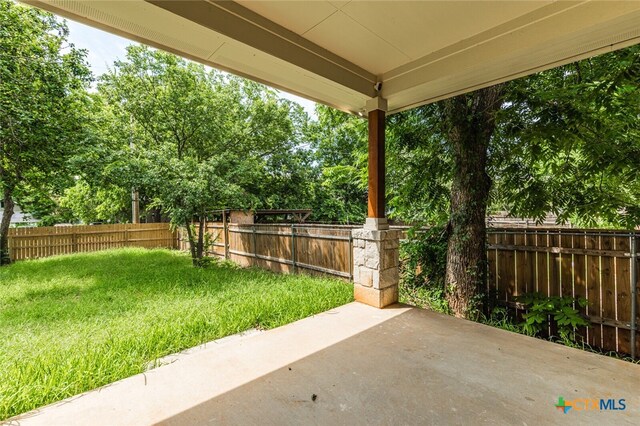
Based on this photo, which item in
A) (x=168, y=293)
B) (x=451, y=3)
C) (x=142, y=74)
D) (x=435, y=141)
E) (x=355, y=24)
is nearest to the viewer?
(x=451, y=3)

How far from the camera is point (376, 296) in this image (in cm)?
344

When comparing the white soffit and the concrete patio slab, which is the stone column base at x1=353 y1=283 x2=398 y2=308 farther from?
the white soffit

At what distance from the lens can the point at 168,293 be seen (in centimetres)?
463

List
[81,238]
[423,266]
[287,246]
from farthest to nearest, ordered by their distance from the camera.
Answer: [81,238]
[287,246]
[423,266]

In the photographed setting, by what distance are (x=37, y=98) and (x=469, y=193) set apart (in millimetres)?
9037

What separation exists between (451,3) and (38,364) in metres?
4.12

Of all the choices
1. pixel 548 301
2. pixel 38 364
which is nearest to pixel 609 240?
pixel 548 301

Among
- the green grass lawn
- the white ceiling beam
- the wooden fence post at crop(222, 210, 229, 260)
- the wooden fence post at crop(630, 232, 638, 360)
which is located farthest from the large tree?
the wooden fence post at crop(630, 232, 638, 360)

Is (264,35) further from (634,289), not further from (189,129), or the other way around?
(189,129)

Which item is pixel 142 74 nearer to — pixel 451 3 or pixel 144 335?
pixel 144 335

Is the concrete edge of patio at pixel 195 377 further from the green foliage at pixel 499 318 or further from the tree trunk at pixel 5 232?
the tree trunk at pixel 5 232

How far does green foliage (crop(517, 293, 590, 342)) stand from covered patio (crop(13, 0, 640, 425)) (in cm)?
96

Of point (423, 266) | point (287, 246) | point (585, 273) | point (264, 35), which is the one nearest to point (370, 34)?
point (264, 35)

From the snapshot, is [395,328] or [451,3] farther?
[395,328]
